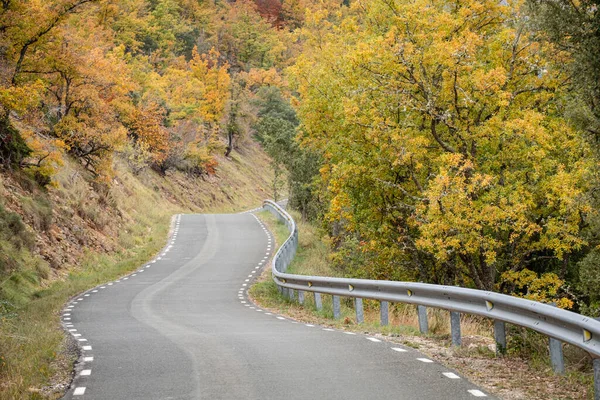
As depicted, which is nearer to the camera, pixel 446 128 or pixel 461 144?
pixel 461 144

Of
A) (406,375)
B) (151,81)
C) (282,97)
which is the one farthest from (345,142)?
(282,97)

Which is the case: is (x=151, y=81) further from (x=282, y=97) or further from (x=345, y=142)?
(x=345, y=142)

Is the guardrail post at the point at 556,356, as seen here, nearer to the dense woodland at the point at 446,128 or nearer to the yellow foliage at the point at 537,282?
the dense woodland at the point at 446,128

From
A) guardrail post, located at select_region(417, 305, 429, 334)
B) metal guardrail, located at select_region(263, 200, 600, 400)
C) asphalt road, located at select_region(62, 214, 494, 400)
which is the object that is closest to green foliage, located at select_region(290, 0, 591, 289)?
metal guardrail, located at select_region(263, 200, 600, 400)

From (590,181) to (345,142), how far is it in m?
8.03

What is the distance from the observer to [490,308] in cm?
947

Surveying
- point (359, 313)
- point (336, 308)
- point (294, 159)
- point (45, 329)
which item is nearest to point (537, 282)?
point (336, 308)

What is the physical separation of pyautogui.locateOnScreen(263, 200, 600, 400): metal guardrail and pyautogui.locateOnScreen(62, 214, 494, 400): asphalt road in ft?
3.48

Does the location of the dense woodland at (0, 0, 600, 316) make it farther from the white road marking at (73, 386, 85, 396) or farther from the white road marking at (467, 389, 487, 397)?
the white road marking at (73, 386, 85, 396)

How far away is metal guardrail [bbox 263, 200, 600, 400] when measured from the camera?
706cm

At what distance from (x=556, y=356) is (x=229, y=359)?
3.88m

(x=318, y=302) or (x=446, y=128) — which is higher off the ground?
(x=446, y=128)

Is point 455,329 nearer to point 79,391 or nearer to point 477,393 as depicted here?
point 477,393

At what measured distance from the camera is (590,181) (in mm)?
15266
